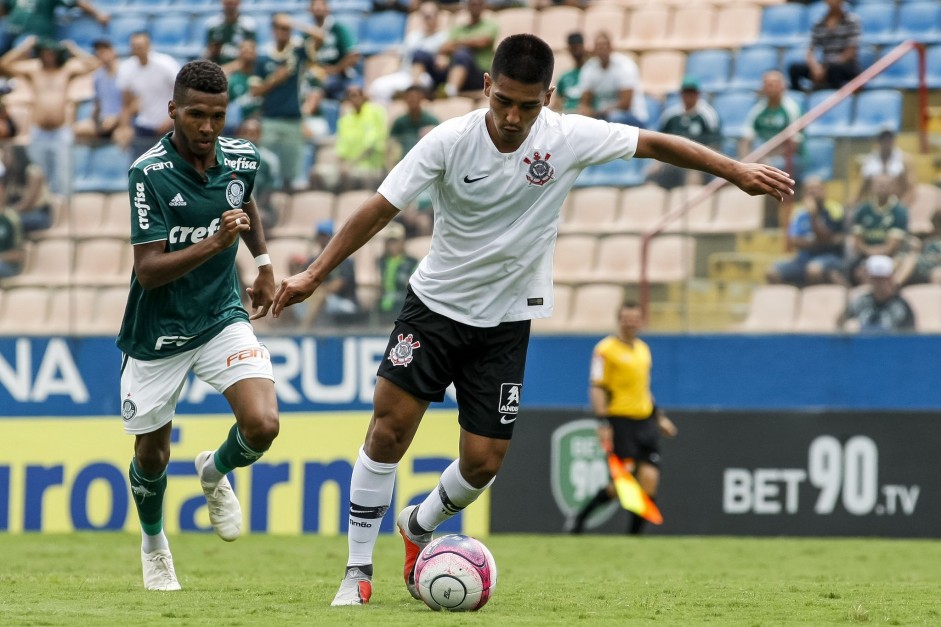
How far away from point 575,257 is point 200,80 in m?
7.98

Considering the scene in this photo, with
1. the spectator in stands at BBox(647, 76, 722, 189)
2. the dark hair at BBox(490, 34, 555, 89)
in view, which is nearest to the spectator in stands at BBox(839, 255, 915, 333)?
the spectator in stands at BBox(647, 76, 722, 189)

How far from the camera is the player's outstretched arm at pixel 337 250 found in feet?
21.1

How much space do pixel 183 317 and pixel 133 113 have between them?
1027 cm

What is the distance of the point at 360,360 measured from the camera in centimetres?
1488

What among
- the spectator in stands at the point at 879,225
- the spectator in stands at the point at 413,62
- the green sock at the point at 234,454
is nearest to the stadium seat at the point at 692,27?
the spectator in stands at the point at 413,62

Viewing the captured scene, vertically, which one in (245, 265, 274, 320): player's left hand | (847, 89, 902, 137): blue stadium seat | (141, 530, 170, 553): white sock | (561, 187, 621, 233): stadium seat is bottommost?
(141, 530, 170, 553): white sock

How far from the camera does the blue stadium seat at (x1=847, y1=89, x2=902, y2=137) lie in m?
15.9

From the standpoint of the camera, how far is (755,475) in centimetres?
1406

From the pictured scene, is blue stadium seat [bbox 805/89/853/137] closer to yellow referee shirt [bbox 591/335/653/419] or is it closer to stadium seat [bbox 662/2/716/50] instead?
stadium seat [bbox 662/2/716/50]

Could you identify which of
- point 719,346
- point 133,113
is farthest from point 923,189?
point 133,113

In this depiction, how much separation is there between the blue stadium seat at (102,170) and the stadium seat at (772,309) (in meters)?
6.23

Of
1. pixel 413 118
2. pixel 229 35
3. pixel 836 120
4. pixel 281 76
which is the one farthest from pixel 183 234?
pixel 229 35

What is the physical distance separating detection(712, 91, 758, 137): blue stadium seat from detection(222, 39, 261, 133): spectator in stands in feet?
17.4

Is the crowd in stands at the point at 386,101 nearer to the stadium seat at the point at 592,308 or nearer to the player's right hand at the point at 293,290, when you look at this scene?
the stadium seat at the point at 592,308
